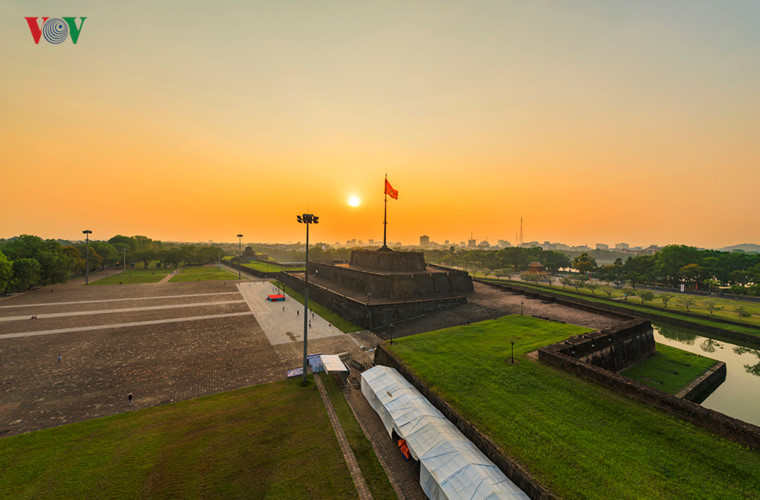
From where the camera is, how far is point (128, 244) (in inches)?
3814

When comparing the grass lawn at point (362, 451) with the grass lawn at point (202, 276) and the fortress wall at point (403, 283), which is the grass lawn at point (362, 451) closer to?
the fortress wall at point (403, 283)

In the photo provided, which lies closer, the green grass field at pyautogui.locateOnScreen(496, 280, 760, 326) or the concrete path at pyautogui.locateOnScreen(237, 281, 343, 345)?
the concrete path at pyautogui.locateOnScreen(237, 281, 343, 345)

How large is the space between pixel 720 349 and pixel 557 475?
3464 cm

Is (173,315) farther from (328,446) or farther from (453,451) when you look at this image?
(453,451)

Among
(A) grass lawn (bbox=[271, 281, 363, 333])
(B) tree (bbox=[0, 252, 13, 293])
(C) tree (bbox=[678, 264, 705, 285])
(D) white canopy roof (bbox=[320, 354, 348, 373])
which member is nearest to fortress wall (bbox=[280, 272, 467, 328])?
(A) grass lawn (bbox=[271, 281, 363, 333])

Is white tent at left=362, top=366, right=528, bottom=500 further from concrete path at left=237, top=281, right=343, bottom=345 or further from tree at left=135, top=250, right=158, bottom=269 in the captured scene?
tree at left=135, top=250, right=158, bottom=269

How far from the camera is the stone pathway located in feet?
31.2

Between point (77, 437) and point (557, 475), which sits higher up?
point (557, 475)

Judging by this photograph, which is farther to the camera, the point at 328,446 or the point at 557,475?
the point at 328,446

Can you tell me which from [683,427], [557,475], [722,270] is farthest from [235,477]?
[722,270]

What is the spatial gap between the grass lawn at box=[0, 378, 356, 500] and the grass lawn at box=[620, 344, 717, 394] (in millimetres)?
22470

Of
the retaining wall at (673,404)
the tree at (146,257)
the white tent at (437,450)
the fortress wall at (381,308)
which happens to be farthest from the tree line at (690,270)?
the tree at (146,257)

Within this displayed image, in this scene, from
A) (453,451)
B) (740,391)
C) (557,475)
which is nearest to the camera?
(557,475)

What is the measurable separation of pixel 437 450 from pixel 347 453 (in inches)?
154
